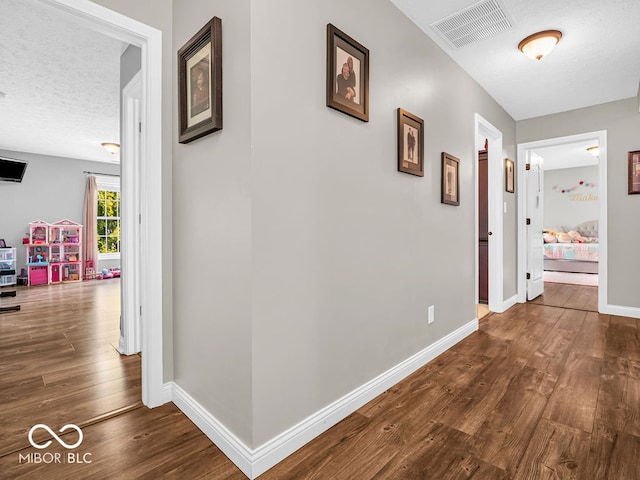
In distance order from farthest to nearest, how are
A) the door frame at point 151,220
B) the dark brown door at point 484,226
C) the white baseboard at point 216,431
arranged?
the dark brown door at point 484,226
the door frame at point 151,220
the white baseboard at point 216,431

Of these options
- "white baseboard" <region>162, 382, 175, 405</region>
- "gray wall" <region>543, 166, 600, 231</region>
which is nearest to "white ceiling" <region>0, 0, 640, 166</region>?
"white baseboard" <region>162, 382, 175, 405</region>

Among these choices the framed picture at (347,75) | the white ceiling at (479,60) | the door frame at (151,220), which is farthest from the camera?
the white ceiling at (479,60)

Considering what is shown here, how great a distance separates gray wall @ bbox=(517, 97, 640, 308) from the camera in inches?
142

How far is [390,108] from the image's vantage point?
6.68 feet

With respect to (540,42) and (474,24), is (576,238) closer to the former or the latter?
(540,42)

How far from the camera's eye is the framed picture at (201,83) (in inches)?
56.5

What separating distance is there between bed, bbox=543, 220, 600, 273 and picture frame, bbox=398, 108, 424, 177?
6745 mm

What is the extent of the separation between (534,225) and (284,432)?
449 cm

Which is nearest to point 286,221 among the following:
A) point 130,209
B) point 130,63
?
point 130,209

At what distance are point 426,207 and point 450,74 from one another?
129cm

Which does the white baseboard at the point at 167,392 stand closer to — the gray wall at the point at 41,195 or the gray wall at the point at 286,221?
the gray wall at the point at 286,221

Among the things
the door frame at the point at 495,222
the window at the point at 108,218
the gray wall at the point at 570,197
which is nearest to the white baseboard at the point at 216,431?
the door frame at the point at 495,222

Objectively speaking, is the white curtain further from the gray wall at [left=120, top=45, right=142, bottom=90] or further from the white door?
the white door

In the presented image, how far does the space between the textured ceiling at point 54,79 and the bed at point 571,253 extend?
8520 millimetres
